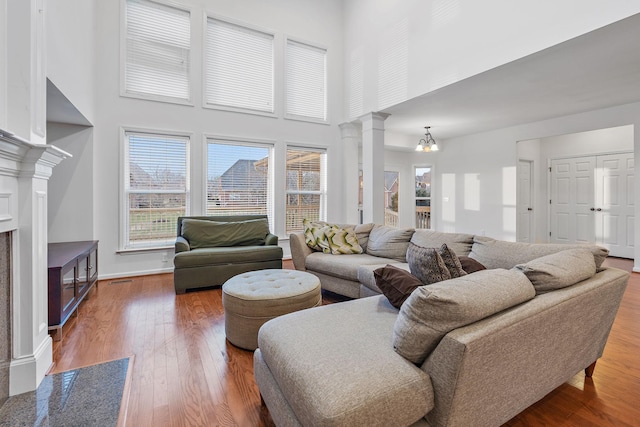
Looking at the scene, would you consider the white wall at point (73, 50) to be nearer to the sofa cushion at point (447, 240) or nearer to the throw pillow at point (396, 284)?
the throw pillow at point (396, 284)

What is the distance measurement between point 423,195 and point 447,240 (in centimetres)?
550

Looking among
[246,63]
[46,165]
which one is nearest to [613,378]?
[46,165]

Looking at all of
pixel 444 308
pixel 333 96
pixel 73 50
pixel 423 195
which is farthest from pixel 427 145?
pixel 444 308

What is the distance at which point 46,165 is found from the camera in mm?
1888

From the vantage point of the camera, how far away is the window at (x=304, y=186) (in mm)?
5633

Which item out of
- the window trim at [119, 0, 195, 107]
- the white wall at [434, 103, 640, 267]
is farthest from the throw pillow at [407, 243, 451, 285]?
the white wall at [434, 103, 640, 267]

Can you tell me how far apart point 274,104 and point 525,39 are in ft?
12.0

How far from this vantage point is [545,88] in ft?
13.6

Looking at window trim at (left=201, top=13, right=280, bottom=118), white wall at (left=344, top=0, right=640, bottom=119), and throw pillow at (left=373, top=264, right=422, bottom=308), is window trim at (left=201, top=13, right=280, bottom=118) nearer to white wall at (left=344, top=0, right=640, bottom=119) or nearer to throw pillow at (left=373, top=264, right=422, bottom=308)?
white wall at (left=344, top=0, right=640, bottom=119)

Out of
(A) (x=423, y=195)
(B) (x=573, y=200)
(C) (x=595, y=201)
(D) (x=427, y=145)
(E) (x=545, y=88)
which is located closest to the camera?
(E) (x=545, y=88)

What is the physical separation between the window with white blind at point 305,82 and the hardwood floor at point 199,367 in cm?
375

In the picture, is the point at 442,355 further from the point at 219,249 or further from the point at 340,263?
the point at 219,249

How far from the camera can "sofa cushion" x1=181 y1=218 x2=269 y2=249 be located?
409cm

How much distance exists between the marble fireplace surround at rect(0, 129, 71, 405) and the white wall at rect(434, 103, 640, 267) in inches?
278
